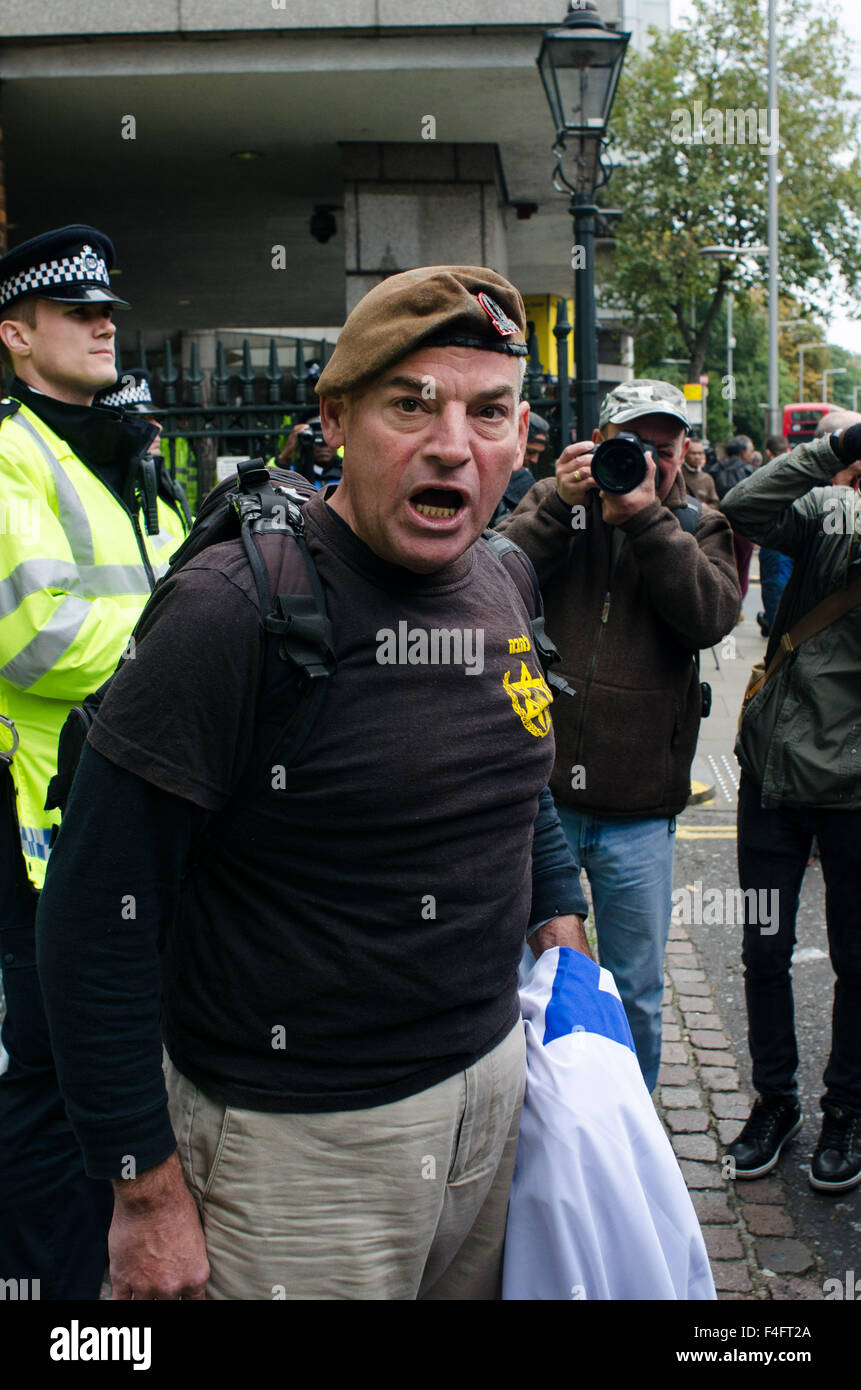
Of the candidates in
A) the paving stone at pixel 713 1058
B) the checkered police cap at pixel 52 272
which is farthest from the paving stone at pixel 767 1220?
the checkered police cap at pixel 52 272

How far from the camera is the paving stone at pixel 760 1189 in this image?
3580 mm

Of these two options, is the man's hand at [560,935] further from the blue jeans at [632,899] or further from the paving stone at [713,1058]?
the paving stone at [713,1058]

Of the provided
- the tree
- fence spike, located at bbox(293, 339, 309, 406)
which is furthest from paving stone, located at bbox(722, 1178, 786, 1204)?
the tree

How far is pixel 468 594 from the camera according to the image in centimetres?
188

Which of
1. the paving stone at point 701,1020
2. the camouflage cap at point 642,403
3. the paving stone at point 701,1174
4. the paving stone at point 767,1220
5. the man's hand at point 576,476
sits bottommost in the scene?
the paving stone at point 701,1020

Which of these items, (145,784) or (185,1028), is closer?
(145,784)

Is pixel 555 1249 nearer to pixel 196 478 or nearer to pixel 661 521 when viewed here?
pixel 661 521

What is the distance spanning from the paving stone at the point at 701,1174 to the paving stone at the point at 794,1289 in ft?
1.54

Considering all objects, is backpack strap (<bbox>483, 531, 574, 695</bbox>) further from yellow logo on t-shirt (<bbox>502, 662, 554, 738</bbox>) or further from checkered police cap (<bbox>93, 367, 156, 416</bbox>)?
checkered police cap (<bbox>93, 367, 156, 416</bbox>)

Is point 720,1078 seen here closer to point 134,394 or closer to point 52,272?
point 52,272

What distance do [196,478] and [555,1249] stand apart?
6.84m

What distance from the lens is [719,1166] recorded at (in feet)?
12.2

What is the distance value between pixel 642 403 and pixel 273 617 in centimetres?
205
